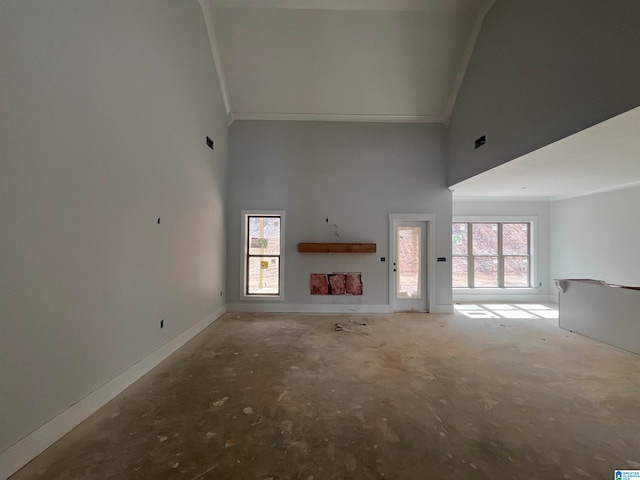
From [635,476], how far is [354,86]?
5667 mm

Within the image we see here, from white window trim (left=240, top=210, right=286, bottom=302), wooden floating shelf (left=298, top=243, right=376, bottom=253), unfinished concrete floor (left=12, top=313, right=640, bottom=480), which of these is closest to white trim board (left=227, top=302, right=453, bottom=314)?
white window trim (left=240, top=210, right=286, bottom=302)

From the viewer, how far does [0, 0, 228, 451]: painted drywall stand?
163 centimetres

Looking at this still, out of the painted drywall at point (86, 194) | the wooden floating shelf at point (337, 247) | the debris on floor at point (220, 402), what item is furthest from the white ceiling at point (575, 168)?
the painted drywall at point (86, 194)

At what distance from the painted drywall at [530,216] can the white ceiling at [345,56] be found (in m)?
2.59

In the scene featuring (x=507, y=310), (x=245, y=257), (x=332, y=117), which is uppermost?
(x=332, y=117)

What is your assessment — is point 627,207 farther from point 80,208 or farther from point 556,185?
point 80,208

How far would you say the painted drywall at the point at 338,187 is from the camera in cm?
558

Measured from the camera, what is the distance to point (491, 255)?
6.96m

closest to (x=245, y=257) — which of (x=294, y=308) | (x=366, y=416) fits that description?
(x=294, y=308)

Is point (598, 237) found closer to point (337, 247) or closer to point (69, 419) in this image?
point (337, 247)

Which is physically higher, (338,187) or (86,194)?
(338,187)

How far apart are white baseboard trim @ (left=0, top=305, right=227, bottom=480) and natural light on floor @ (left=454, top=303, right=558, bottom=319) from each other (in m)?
5.51

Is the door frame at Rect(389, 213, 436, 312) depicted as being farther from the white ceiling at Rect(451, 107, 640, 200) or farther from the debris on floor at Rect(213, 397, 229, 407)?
the debris on floor at Rect(213, 397, 229, 407)

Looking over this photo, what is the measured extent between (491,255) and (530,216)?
1436mm
